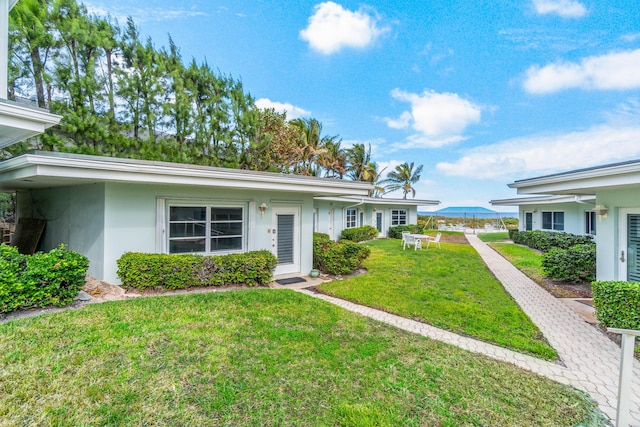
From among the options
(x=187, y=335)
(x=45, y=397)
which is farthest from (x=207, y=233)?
(x=45, y=397)

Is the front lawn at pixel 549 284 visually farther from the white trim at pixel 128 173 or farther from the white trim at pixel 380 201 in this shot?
the white trim at pixel 380 201

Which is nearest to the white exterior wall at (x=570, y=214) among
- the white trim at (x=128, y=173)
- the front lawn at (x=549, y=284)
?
the front lawn at (x=549, y=284)

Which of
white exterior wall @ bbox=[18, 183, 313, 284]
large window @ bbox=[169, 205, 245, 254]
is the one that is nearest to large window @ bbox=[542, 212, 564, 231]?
white exterior wall @ bbox=[18, 183, 313, 284]

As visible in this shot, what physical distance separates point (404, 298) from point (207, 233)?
5.44 m

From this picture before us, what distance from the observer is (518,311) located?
6.44 metres

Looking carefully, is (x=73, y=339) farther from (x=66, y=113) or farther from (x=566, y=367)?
(x=66, y=113)

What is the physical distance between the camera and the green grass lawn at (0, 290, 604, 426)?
9.33ft

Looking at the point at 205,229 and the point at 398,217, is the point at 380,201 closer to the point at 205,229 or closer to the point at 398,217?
the point at 398,217

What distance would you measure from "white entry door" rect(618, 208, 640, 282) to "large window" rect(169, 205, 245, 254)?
9.40 meters

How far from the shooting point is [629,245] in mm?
6590

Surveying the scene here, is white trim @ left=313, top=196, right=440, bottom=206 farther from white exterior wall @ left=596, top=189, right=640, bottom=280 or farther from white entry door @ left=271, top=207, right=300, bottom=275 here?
white exterior wall @ left=596, top=189, right=640, bottom=280

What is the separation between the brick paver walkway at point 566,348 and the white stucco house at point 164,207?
8.47 feet

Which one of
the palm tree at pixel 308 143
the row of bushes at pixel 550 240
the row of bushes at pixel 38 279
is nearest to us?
the row of bushes at pixel 38 279

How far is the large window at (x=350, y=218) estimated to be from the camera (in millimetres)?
20641
